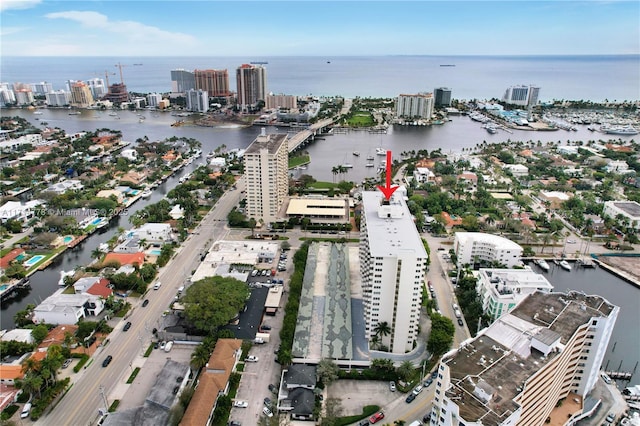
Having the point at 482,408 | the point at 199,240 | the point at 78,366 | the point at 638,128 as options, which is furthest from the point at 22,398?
the point at 638,128

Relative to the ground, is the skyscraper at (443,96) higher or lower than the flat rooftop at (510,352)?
higher

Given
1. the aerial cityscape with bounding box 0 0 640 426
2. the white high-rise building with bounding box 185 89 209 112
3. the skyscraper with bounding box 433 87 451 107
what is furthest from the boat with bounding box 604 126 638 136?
the white high-rise building with bounding box 185 89 209 112

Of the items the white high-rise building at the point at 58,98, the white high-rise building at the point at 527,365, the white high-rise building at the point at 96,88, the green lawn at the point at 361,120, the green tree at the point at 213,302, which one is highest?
the white high-rise building at the point at 96,88

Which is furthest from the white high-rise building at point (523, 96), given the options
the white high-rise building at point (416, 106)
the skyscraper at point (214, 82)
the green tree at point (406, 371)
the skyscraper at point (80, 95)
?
the skyscraper at point (80, 95)

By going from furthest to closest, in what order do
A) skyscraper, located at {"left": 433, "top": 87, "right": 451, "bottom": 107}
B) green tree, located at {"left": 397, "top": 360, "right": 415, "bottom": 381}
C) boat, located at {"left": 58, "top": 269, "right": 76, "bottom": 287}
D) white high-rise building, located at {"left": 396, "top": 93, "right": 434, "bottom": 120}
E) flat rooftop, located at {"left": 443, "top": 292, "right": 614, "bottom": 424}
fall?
skyscraper, located at {"left": 433, "top": 87, "right": 451, "bottom": 107}, white high-rise building, located at {"left": 396, "top": 93, "right": 434, "bottom": 120}, boat, located at {"left": 58, "top": 269, "right": 76, "bottom": 287}, green tree, located at {"left": 397, "top": 360, "right": 415, "bottom": 381}, flat rooftop, located at {"left": 443, "top": 292, "right": 614, "bottom": 424}

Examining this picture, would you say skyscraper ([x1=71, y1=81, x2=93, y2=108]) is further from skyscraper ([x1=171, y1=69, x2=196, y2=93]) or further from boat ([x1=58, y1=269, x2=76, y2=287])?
boat ([x1=58, y1=269, x2=76, y2=287])

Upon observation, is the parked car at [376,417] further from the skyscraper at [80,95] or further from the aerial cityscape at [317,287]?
the skyscraper at [80,95]

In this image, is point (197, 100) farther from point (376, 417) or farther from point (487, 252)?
point (376, 417)
